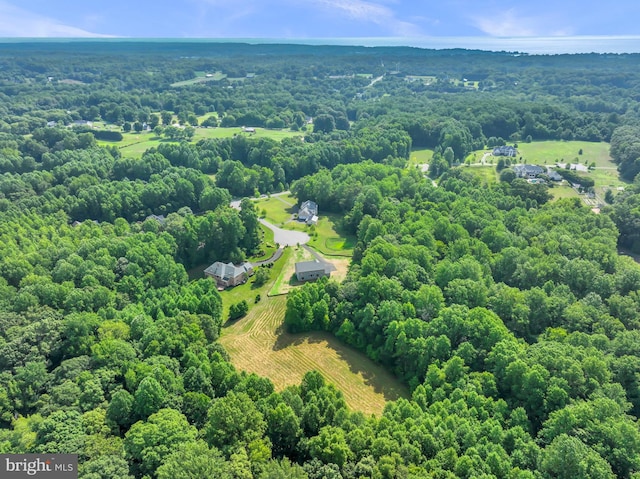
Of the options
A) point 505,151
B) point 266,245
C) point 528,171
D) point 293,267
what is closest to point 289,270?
point 293,267

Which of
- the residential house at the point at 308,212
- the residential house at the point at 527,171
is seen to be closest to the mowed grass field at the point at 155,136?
the residential house at the point at 308,212

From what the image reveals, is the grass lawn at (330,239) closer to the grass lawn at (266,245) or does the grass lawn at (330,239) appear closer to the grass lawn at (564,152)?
the grass lawn at (266,245)

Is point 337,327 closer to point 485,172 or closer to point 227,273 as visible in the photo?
point 227,273

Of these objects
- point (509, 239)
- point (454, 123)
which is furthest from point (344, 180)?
point (454, 123)

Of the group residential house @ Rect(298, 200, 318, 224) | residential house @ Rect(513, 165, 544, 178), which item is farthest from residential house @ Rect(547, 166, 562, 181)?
residential house @ Rect(298, 200, 318, 224)

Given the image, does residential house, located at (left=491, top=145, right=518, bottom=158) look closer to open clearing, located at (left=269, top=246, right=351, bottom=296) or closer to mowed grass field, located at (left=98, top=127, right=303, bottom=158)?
mowed grass field, located at (left=98, top=127, right=303, bottom=158)

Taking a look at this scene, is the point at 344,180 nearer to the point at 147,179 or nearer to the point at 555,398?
the point at 147,179
